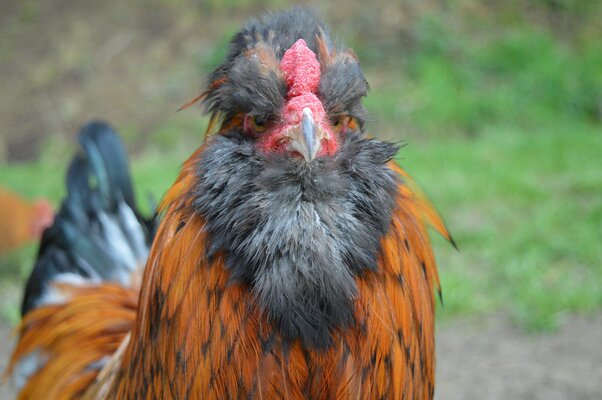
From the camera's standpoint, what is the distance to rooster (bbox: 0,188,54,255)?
636 centimetres

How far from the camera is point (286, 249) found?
6.19 feet

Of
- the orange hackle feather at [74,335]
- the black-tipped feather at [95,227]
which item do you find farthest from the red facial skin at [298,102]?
the black-tipped feather at [95,227]

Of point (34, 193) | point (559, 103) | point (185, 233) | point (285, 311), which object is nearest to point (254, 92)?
point (185, 233)

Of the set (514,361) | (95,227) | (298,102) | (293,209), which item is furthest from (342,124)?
(514,361)

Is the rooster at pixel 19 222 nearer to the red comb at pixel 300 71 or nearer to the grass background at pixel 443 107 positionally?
the grass background at pixel 443 107

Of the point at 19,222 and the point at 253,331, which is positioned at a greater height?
the point at 19,222

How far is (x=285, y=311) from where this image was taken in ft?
6.18

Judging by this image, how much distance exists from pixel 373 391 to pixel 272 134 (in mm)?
754

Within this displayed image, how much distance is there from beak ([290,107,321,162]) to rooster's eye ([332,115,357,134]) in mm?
159

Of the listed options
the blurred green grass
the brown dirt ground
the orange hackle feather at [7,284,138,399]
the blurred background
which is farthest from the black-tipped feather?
the blurred green grass

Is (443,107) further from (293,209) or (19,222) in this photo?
(293,209)

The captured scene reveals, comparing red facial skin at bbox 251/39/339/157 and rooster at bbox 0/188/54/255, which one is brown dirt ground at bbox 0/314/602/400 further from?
red facial skin at bbox 251/39/339/157

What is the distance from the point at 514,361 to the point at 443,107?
4099 mm

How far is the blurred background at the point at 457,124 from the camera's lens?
16.5 feet
